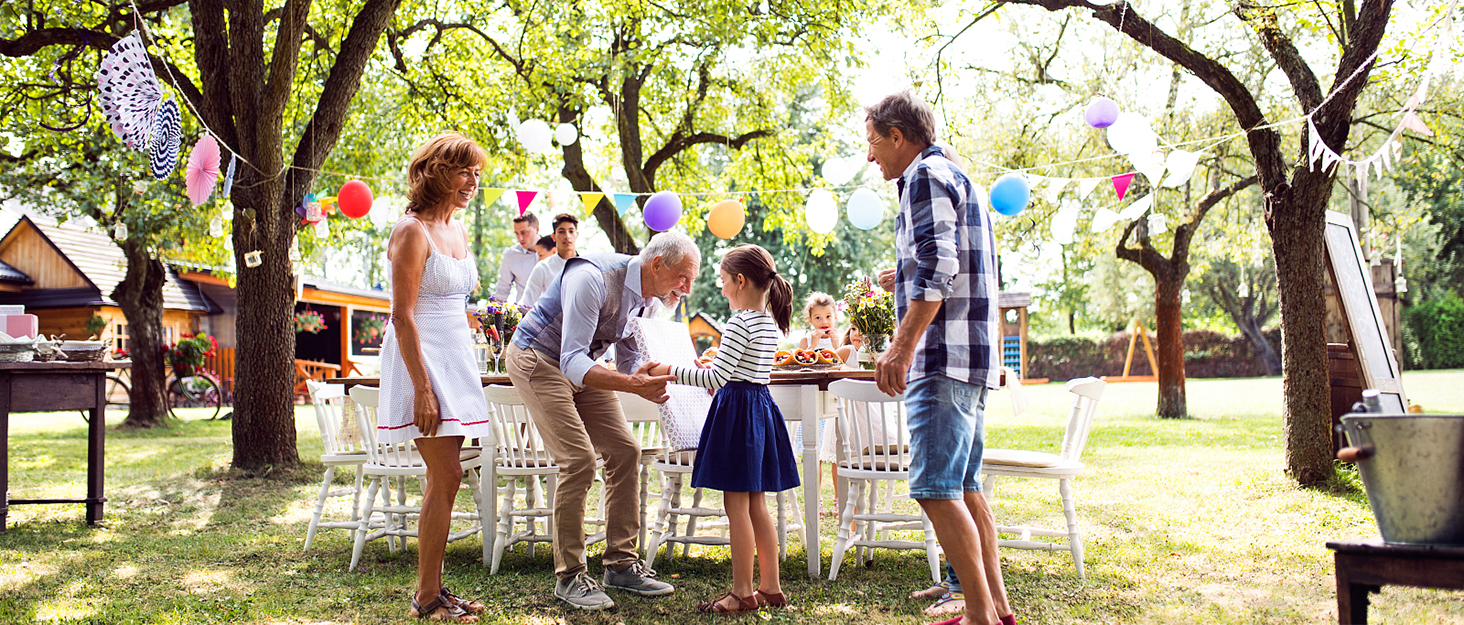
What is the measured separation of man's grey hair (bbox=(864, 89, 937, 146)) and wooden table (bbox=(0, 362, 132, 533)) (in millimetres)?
4398

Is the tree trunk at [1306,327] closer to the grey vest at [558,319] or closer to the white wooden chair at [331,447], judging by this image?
the grey vest at [558,319]

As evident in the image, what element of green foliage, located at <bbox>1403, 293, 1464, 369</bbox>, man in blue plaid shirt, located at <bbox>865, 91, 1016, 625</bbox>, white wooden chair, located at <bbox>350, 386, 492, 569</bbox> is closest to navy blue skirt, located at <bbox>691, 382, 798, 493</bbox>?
man in blue plaid shirt, located at <bbox>865, 91, 1016, 625</bbox>

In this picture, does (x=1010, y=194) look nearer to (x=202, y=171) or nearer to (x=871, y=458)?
(x=871, y=458)

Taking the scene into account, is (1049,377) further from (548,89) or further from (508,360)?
(508,360)

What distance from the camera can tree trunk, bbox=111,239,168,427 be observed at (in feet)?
37.2

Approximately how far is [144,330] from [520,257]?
7.57 metres

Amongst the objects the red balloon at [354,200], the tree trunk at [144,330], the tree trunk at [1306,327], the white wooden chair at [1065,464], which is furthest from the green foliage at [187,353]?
the tree trunk at [1306,327]

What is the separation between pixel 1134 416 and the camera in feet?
39.0

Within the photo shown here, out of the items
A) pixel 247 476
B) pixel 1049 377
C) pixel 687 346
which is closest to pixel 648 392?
pixel 687 346

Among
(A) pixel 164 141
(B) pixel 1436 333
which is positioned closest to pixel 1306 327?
(A) pixel 164 141

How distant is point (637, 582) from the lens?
3.40m

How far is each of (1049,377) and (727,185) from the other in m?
17.6

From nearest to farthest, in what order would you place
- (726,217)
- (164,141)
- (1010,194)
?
(164,141) → (1010,194) → (726,217)

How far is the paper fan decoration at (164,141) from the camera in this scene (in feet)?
18.1
